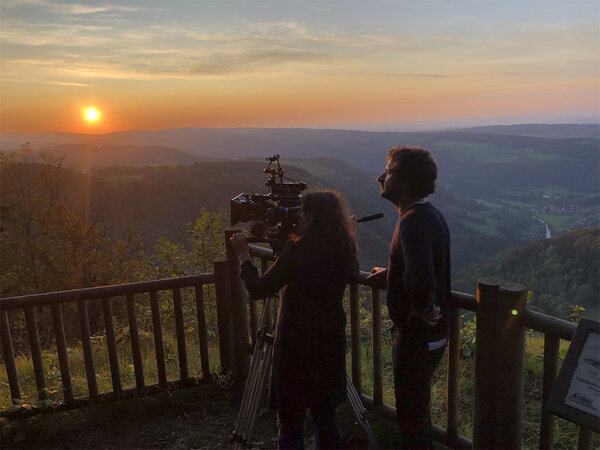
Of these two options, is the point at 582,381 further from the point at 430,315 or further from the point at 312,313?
the point at 312,313

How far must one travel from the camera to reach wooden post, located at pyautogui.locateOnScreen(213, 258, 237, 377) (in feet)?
14.1

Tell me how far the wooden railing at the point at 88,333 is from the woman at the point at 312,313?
5.58 ft

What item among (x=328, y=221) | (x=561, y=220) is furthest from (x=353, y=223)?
(x=561, y=220)

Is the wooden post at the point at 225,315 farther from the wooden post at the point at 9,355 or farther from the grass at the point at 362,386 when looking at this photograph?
the wooden post at the point at 9,355

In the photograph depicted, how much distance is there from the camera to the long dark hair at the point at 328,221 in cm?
239

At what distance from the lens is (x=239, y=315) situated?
440 cm

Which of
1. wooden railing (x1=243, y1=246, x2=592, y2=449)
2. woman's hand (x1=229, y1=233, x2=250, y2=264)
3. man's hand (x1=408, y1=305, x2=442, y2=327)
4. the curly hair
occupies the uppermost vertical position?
the curly hair

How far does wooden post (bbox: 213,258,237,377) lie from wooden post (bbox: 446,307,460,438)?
2157 millimetres

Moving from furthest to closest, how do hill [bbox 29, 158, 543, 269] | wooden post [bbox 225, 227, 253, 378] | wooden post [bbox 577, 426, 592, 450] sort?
hill [bbox 29, 158, 543, 269], wooden post [bbox 225, 227, 253, 378], wooden post [bbox 577, 426, 592, 450]

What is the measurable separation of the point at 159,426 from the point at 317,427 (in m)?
1.92

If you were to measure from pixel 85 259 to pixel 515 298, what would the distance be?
1526cm

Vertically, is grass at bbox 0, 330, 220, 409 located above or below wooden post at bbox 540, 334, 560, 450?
below

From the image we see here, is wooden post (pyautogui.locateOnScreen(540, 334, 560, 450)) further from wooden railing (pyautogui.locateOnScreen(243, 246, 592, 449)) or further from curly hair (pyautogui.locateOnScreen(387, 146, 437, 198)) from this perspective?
curly hair (pyautogui.locateOnScreen(387, 146, 437, 198))

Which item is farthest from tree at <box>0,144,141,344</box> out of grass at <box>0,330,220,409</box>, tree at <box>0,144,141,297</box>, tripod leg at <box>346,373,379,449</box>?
tripod leg at <box>346,373,379,449</box>
